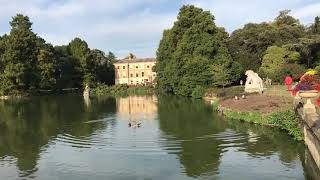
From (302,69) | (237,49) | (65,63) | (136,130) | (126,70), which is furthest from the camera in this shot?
(126,70)

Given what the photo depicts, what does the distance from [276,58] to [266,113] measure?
39.9m

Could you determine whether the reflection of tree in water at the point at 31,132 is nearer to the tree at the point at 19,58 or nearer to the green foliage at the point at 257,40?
the green foliage at the point at 257,40

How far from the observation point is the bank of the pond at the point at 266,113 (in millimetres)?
29188

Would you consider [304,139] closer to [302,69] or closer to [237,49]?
[302,69]

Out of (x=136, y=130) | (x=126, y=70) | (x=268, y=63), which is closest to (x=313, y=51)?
(x=268, y=63)

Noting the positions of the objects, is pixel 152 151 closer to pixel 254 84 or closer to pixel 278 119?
pixel 278 119

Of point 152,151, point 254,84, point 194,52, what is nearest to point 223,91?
point 254,84

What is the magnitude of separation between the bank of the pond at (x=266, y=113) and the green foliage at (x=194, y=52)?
25.2 meters

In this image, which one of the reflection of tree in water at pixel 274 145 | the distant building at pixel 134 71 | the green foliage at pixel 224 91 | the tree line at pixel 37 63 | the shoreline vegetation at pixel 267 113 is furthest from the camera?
the distant building at pixel 134 71

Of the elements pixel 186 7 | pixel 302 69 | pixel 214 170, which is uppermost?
pixel 186 7

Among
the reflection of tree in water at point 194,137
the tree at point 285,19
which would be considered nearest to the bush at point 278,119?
the reflection of tree in water at point 194,137

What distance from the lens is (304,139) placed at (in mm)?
25844

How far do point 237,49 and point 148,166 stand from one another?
65064 mm

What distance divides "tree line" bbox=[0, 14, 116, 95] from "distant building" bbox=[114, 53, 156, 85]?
63.0 ft
